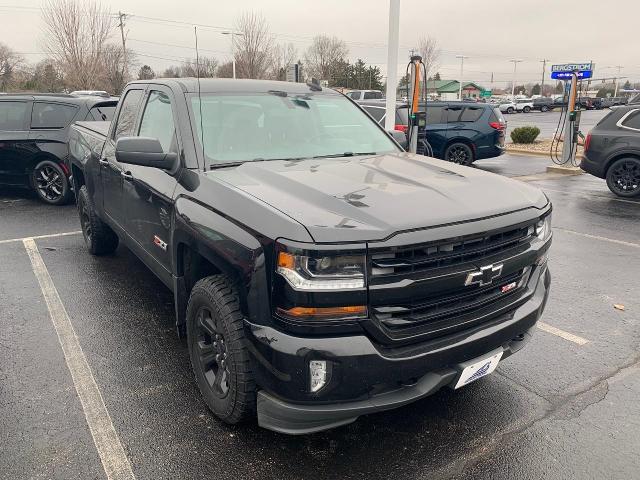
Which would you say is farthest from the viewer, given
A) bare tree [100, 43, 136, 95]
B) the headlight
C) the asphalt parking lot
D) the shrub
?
bare tree [100, 43, 136, 95]

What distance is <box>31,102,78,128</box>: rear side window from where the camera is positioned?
8.49m

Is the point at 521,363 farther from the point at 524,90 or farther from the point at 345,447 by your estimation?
the point at 524,90

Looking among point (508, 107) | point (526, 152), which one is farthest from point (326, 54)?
point (526, 152)

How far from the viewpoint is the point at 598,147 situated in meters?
9.60

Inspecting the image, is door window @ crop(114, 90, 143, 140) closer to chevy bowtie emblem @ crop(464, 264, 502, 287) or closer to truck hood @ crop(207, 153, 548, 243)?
truck hood @ crop(207, 153, 548, 243)

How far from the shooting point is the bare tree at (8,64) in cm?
4988

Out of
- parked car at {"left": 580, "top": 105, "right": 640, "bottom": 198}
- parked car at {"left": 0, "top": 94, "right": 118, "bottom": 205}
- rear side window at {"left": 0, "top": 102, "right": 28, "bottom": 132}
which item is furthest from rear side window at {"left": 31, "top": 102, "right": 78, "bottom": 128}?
parked car at {"left": 580, "top": 105, "right": 640, "bottom": 198}

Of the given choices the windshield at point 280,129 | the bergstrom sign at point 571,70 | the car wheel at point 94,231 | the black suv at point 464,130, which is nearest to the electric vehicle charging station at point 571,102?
the bergstrom sign at point 571,70

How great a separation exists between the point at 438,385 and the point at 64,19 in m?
34.7

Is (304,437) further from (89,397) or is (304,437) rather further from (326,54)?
(326,54)

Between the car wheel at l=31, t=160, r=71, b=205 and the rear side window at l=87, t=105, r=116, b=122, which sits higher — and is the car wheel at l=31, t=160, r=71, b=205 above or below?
below

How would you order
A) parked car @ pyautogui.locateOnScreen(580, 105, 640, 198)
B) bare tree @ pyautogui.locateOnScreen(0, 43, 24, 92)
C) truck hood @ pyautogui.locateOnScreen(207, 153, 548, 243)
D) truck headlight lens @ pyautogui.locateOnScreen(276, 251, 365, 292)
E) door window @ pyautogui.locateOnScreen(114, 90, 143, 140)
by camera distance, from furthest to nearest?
bare tree @ pyautogui.locateOnScreen(0, 43, 24, 92), parked car @ pyautogui.locateOnScreen(580, 105, 640, 198), door window @ pyautogui.locateOnScreen(114, 90, 143, 140), truck hood @ pyautogui.locateOnScreen(207, 153, 548, 243), truck headlight lens @ pyautogui.locateOnScreen(276, 251, 365, 292)

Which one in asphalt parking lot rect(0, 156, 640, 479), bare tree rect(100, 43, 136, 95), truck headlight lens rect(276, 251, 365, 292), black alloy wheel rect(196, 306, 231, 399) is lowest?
asphalt parking lot rect(0, 156, 640, 479)

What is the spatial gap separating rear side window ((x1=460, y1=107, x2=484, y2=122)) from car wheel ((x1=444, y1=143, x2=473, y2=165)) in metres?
0.63
